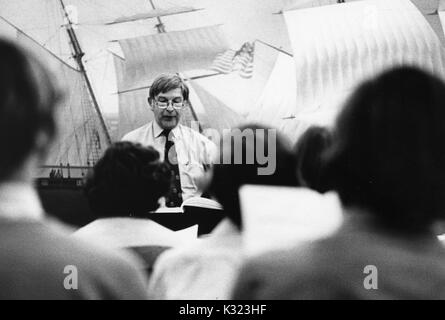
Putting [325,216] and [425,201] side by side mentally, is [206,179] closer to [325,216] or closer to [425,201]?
[325,216]

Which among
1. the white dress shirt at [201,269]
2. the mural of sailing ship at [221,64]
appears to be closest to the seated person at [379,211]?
the white dress shirt at [201,269]

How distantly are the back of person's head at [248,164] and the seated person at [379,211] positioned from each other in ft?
2.61

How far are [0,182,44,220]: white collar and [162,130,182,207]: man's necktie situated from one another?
1110mm

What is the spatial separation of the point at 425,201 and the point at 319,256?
8.7 inches

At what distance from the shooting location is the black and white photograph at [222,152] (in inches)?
43.0

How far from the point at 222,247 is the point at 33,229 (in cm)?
103

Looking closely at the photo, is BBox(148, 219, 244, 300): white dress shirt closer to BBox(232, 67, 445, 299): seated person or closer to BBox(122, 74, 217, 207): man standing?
BBox(122, 74, 217, 207): man standing

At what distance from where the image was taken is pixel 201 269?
76.4 inches

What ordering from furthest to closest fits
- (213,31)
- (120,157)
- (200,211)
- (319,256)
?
1. (213,31)
2. (200,211)
3. (120,157)
4. (319,256)

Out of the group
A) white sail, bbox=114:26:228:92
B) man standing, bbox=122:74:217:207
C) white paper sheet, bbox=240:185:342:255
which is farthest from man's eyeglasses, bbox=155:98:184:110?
white paper sheet, bbox=240:185:342:255

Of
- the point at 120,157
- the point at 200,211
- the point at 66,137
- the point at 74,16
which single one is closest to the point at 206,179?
the point at 200,211

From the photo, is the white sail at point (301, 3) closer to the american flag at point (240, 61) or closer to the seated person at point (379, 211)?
the american flag at point (240, 61)

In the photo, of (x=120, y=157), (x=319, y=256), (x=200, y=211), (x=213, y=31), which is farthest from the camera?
(x=213, y=31)
